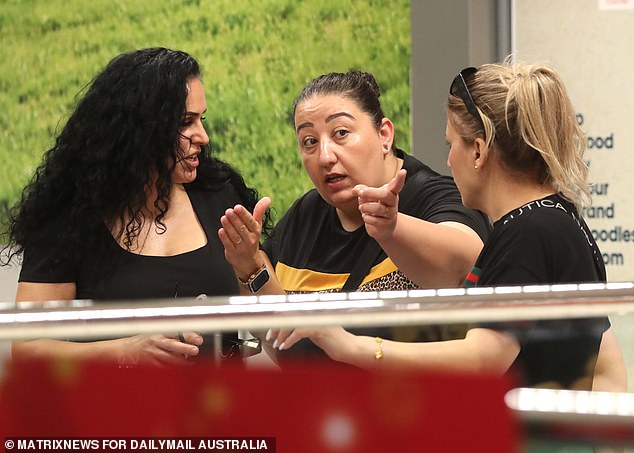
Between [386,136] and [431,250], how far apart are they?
543 millimetres

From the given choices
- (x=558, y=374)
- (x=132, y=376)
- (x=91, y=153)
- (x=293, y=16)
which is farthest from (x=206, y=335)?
(x=293, y=16)

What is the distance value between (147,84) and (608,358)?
58.3 inches

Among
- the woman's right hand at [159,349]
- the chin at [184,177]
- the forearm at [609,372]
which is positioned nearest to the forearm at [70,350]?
the woman's right hand at [159,349]

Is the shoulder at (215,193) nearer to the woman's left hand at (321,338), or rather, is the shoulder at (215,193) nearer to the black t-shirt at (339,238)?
the black t-shirt at (339,238)

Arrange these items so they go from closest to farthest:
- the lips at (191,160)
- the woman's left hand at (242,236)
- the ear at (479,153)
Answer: the ear at (479,153)
the woman's left hand at (242,236)
the lips at (191,160)

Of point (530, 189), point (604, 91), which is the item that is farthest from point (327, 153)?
point (604, 91)

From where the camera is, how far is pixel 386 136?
233cm

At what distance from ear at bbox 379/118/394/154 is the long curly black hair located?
0.47 metres

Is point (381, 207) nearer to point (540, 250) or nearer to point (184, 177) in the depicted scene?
point (540, 250)

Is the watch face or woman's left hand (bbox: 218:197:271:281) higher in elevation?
woman's left hand (bbox: 218:197:271:281)

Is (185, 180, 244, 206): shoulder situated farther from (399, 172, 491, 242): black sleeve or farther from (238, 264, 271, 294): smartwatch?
(399, 172, 491, 242): black sleeve

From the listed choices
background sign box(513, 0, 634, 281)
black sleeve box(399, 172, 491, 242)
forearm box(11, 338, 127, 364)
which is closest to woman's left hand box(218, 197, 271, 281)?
black sleeve box(399, 172, 491, 242)

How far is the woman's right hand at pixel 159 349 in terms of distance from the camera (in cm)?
93

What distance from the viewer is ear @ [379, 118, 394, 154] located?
91.4 inches
